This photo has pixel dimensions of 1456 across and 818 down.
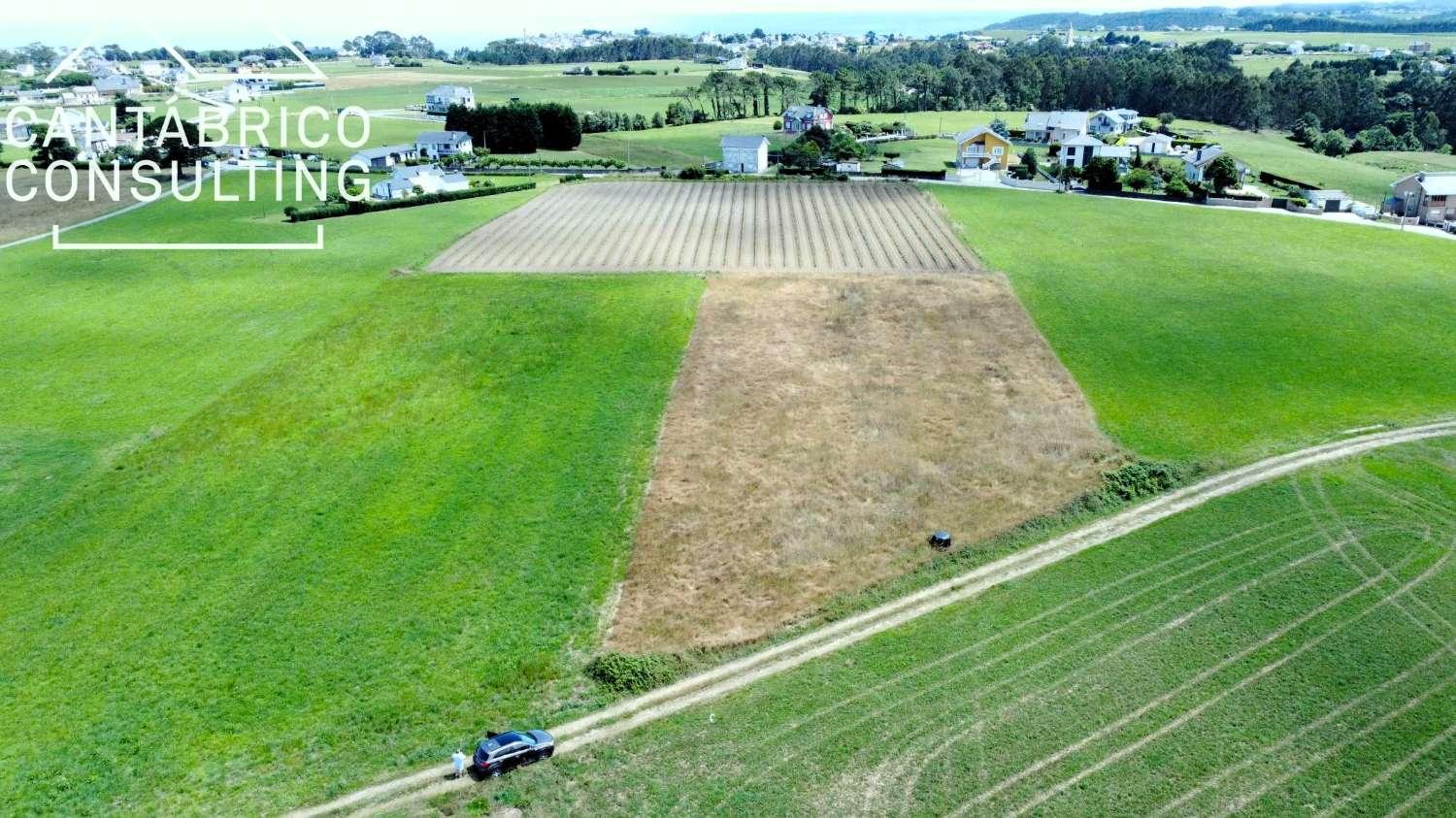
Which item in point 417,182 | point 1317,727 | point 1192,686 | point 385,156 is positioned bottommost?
point 1317,727

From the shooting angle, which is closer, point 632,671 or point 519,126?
point 632,671

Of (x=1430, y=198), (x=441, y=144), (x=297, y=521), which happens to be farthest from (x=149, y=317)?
(x=1430, y=198)

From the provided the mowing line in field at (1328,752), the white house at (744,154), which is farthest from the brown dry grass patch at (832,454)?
the white house at (744,154)

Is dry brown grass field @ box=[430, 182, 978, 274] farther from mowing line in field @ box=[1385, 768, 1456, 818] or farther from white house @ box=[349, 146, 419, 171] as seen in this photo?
mowing line in field @ box=[1385, 768, 1456, 818]

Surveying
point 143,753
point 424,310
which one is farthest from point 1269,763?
point 424,310

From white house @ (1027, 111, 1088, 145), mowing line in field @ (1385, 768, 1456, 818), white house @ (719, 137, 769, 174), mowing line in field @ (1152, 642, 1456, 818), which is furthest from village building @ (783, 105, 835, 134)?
mowing line in field @ (1385, 768, 1456, 818)

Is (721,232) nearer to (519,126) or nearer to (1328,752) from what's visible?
(1328,752)

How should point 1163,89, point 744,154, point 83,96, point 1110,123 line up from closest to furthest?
point 744,154
point 1110,123
point 1163,89
point 83,96

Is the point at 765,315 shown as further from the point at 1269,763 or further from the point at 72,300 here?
the point at 72,300
